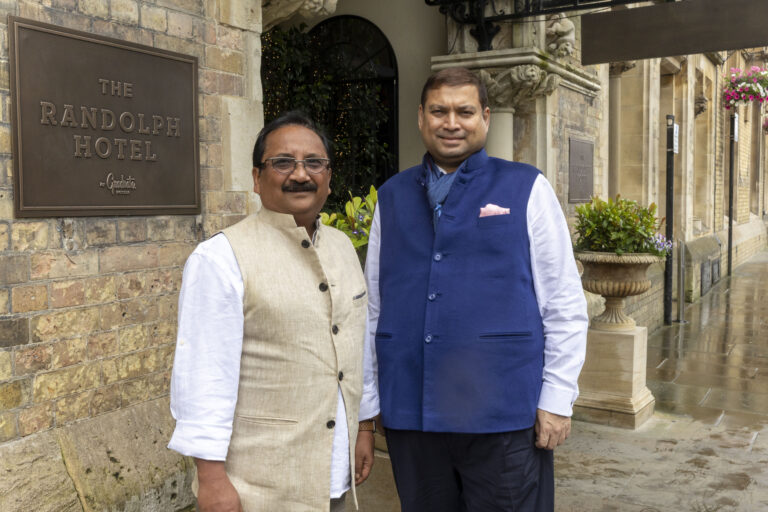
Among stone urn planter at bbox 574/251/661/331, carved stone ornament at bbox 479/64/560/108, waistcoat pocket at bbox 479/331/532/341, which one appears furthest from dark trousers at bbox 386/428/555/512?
carved stone ornament at bbox 479/64/560/108

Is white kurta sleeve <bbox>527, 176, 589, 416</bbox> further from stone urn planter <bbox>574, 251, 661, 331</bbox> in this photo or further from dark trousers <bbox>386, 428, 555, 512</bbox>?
stone urn planter <bbox>574, 251, 661, 331</bbox>

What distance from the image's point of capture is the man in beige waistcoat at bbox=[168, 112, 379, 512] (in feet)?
5.81

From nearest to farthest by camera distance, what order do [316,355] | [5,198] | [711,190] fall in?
1. [316,355]
2. [5,198]
3. [711,190]

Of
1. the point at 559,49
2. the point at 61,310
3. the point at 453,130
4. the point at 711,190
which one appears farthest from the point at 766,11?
the point at 711,190

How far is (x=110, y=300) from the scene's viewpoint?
3623mm

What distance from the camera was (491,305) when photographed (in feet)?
7.04

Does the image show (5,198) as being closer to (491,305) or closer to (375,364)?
(375,364)

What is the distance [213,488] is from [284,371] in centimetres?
32

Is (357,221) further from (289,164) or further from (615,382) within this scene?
(289,164)

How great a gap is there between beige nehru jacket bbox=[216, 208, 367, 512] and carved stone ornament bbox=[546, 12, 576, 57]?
17.9 feet

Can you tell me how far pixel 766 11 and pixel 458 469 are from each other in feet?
14.7

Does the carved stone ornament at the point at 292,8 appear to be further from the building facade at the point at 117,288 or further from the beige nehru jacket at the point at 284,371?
the beige nehru jacket at the point at 284,371

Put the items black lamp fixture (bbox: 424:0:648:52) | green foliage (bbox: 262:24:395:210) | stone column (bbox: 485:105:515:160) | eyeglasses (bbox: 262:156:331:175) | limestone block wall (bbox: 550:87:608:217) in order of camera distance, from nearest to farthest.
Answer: eyeglasses (bbox: 262:156:331:175) → black lamp fixture (bbox: 424:0:648:52) → stone column (bbox: 485:105:515:160) → green foliage (bbox: 262:24:395:210) → limestone block wall (bbox: 550:87:608:217)

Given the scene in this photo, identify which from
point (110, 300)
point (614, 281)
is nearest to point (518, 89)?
point (614, 281)
